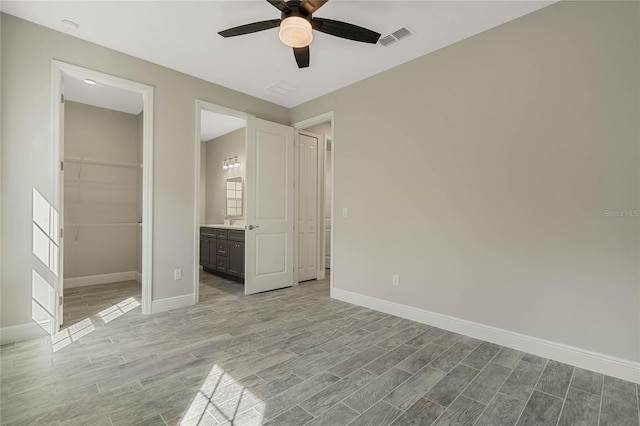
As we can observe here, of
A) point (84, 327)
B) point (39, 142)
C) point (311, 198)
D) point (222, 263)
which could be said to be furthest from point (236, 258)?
point (39, 142)

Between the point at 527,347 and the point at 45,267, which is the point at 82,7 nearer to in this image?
the point at 45,267

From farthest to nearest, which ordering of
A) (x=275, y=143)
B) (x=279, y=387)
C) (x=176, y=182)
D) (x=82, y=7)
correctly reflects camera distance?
1. (x=275, y=143)
2. (x=176, y=182)
3. (x=82, y=7)
4. (x=279, y=387)

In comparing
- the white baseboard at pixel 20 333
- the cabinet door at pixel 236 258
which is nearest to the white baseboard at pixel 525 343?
the cabinet door at pixel 236 258

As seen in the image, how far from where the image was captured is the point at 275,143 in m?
4.54

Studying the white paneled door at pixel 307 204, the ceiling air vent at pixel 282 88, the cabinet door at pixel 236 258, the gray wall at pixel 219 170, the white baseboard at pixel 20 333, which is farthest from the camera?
the gray wall at pixel 219 170

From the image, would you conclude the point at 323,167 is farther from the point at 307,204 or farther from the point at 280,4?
the point at 280,4

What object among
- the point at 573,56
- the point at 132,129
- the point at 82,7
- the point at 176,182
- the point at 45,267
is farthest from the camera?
the point at 132,129

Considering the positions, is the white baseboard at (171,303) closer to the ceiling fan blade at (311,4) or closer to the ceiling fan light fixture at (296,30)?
the ceiling fan light fixture at (296,30)

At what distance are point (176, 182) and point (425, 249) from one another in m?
3.02

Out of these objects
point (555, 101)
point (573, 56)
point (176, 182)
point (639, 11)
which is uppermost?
point (639, 11)

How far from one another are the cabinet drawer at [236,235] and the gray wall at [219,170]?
152 cm

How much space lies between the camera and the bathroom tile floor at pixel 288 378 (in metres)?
1.71

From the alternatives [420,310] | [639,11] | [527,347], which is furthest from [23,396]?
[639,11]

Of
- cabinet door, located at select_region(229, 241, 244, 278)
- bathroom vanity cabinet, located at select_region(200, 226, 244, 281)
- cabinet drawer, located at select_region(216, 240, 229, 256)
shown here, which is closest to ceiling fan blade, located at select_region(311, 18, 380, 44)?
bathroom vanity cabinet, located at select_region(200, 226, 244, 281)
